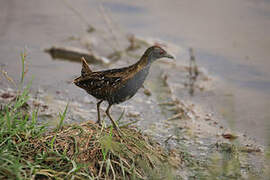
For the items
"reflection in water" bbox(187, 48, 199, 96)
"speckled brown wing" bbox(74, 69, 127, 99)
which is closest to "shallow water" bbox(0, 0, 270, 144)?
"reflection in water" bbox(187, 48, 199, 96)

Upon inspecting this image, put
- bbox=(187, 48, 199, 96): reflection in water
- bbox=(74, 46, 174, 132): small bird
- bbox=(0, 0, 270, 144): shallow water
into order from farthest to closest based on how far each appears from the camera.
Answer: bbox=(187, 48, 199, 96): reflection in water
bbox=(0, 0, 270, 144): shallow water
bbox=(74, 46, 174, 132): small bird

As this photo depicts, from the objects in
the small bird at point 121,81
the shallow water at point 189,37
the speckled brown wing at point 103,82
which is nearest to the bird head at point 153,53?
the small bird at point 121,81

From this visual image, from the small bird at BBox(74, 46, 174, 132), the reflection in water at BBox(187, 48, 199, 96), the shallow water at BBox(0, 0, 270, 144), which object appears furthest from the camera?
the reflection in water at BBox(187, 48, 199, 96)

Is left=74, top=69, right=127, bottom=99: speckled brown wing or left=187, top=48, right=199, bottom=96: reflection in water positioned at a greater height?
left=187, top=48, right=199, bottom=96: reflection in water

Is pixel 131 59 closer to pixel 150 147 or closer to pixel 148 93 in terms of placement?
pixel 148 93

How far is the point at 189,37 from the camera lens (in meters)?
8.43

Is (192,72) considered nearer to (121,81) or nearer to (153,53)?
(153,53)

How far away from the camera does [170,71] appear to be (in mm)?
7414

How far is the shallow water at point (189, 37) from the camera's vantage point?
6.54m

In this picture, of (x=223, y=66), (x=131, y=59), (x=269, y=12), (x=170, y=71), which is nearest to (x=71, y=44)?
(x=131, y=59)

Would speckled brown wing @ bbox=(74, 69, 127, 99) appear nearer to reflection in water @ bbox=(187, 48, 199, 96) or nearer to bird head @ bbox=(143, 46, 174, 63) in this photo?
bird head @ bbox=(143, 46, 174, 63)

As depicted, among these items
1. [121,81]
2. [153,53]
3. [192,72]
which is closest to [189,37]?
[192,72]

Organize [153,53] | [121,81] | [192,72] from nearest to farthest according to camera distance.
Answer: [121,81] → [153,53] → [192,72]

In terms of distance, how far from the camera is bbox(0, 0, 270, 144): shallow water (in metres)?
6.54
